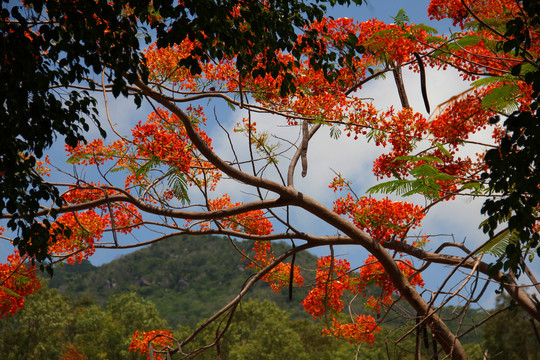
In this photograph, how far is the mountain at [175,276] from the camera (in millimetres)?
83188

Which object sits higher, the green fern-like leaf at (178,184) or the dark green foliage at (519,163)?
the green fern-like leaf at (178,184)

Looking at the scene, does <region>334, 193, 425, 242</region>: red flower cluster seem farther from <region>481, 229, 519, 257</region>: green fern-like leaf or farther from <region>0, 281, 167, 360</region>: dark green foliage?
<region>0, 281, 167, 360</region>: dark green foliage

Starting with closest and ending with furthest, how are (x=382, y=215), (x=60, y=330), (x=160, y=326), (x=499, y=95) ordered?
1. (x=499, y=95)
2. (x=382, y=215)
3. (x=160, y=326)
4. (x=60, y=330)

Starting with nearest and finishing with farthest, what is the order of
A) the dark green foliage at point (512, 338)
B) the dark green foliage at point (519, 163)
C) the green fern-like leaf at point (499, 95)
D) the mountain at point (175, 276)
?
the dark green foliage at point (519, 163), the green fern-like leaf at point (499, 95), the dark green foliage at point (512, 338), the mountain at point (175, 276)

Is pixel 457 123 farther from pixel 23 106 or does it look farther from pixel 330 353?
pixel 330 353

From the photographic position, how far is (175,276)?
318 ft

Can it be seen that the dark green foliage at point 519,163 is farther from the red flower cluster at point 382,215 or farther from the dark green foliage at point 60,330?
the dark green foliage at point 60,330

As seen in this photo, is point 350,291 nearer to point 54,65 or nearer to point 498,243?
point 498,243

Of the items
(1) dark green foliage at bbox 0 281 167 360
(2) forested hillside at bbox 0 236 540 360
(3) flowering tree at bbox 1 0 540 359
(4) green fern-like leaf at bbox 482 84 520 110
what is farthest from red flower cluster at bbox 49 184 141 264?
(1) dark green foliage at bbox 0 281 167 360

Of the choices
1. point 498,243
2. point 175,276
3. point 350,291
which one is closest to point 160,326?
point 350,291

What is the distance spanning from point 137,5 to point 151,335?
400 cm

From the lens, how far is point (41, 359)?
29297 mm

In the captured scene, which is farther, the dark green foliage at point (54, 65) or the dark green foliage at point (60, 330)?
the dark green foliage at point (60, 330)

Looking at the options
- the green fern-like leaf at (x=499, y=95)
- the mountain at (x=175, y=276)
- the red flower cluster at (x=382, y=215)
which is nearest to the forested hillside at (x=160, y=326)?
the red flower cluster at (x=382, y=215)
